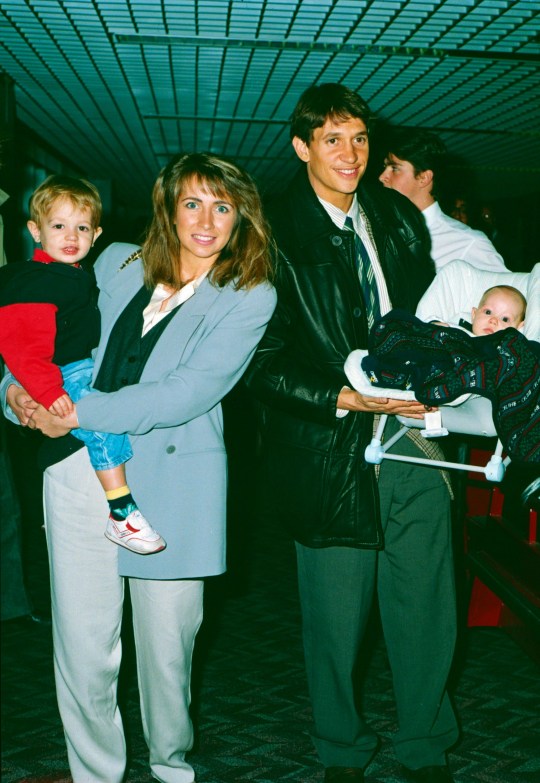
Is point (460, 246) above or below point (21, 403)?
above

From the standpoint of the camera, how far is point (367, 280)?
2879 mm

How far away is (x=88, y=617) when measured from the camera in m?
2.63

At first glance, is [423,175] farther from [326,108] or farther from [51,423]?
[51,423]

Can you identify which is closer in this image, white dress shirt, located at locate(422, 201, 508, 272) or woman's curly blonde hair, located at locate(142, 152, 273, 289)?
woman's curly blonde hair, located at locate(142, 152, 273, 289)

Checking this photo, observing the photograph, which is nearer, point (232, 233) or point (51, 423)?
point (51, 423)

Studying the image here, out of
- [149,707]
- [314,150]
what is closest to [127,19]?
[314,150]

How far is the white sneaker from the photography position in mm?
2490

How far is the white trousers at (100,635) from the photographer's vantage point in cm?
261

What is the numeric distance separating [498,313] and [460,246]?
0.99 meters

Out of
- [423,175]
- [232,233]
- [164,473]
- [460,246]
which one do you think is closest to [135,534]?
[164,473]

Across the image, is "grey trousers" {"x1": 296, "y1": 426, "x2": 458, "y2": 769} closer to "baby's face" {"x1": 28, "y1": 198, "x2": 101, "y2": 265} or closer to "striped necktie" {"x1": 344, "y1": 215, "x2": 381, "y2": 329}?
"striped necktie" {"x1": 344, "y1": 215, "x2": 381, "y2": 329}

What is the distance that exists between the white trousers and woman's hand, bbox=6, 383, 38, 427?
177 mm

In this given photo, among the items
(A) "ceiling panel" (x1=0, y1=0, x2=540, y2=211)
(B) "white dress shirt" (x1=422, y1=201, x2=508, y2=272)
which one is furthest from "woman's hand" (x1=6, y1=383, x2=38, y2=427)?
(A) "ceiling panel" (x1=0, y1=0, x2=540, y2=211)

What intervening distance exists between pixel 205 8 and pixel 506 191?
8996 millimetres
